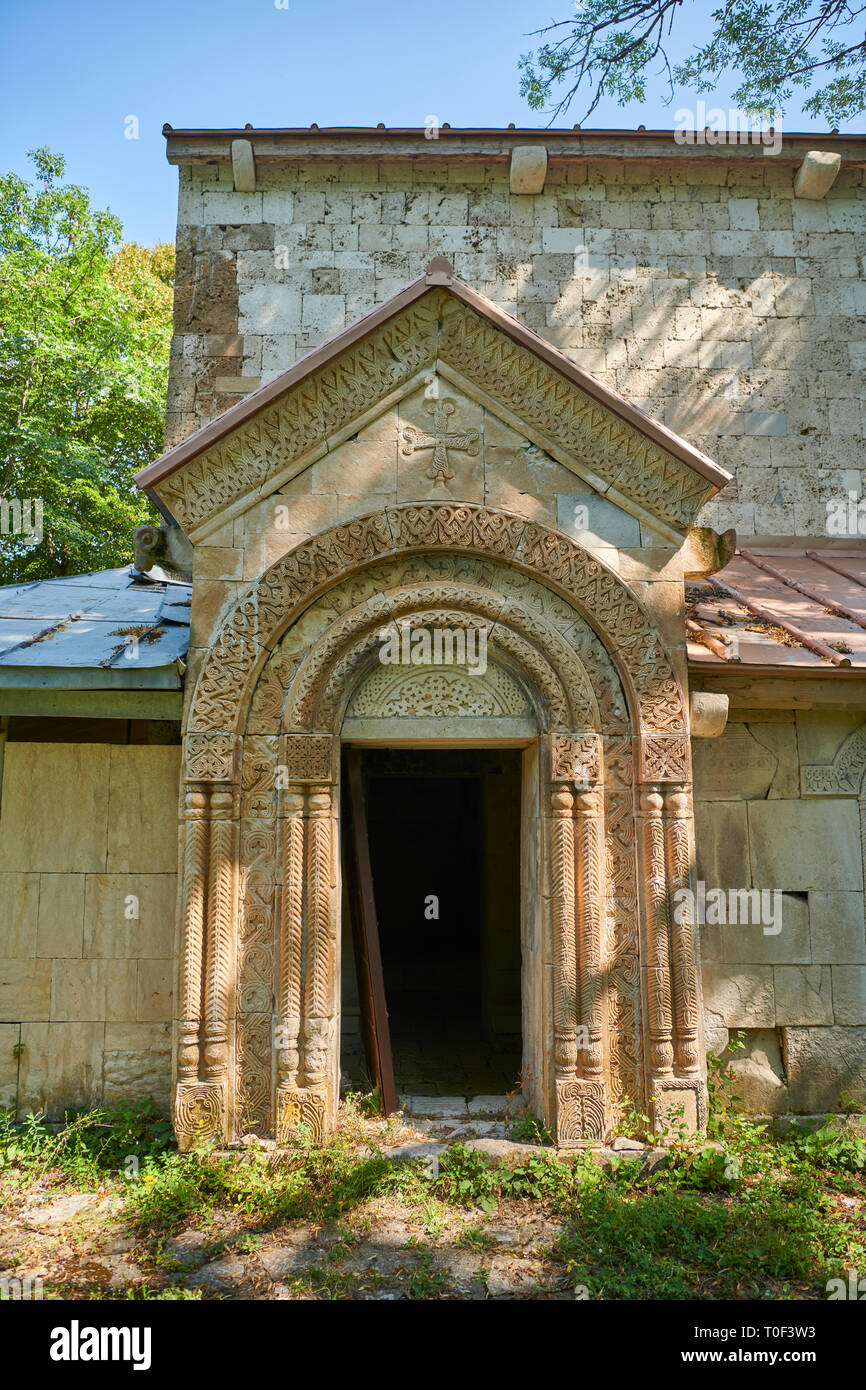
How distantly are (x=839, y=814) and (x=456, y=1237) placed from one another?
3.74 metres

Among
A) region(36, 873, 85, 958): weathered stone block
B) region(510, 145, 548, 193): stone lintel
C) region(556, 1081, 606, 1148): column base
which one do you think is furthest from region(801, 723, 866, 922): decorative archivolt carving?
region(510, 145, 548, 193): stone lintel

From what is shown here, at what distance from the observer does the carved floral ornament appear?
187 inches

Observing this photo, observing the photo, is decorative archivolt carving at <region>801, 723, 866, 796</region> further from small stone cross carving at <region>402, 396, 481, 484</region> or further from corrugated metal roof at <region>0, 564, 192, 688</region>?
corrugated metal roof at <region>0, 564, 192, 688</region>

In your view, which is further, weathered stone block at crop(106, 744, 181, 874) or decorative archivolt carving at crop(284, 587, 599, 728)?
weathered stone block at crop(106, 744, 181, 874)

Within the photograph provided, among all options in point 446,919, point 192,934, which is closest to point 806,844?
point 192,934

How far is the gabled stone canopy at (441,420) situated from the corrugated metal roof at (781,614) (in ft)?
2.77

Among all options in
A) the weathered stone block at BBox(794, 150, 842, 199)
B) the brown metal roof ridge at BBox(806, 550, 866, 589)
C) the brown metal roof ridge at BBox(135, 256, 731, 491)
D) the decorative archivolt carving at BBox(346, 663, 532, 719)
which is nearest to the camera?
the brown metal roof ridge at BBox(135, 256, 731, 491)

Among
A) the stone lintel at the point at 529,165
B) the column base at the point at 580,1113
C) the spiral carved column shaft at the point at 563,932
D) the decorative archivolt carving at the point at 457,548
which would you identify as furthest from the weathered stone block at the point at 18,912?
the stone lintel at the point at 529,165

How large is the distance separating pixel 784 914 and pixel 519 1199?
2609 mm

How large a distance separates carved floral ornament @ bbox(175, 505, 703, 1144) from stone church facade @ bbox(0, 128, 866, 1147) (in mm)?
18

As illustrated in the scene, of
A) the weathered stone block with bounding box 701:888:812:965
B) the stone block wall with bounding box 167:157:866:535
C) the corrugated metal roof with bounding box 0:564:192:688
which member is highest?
the stone block wall with bounding box 167:157:866:535

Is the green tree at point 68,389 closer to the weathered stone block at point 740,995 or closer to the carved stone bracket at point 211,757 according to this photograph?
the carved stone bracket at point 211,757
